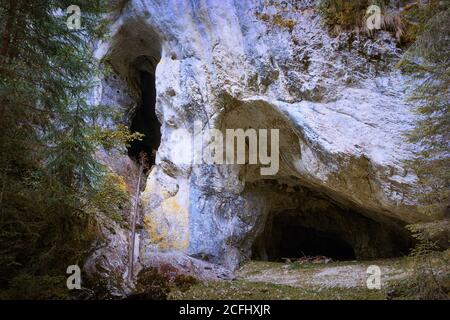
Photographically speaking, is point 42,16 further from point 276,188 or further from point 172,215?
point 276,188

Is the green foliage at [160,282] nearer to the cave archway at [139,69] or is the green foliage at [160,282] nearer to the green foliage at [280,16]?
the cave archway at [139,69]

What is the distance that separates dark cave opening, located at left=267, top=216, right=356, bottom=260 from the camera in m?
20.4

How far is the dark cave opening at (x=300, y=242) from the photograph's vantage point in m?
20.4

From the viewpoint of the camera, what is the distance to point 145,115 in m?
23.9

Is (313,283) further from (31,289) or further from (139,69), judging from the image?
(139,69)

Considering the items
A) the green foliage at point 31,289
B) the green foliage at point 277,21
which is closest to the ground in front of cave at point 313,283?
the green foliage at point 31,289

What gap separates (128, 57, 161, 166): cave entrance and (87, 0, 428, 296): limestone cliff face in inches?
124

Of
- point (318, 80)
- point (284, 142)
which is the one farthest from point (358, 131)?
point (284, 142)

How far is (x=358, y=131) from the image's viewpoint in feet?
38.2

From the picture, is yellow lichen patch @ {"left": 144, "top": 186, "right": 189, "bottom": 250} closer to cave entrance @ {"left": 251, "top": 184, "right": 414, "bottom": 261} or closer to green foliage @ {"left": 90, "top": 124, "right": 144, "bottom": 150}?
green foliage @ {"left": 90, "top": 124, "right": 144, "bottom": 150}

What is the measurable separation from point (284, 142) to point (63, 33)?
27.9 feet

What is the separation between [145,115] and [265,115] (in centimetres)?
1182

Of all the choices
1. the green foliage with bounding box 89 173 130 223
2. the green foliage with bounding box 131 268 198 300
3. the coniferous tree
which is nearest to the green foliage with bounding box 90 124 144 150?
the coniferous tree

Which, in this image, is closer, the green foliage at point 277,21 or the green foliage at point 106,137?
the green foliage at point 106,137
